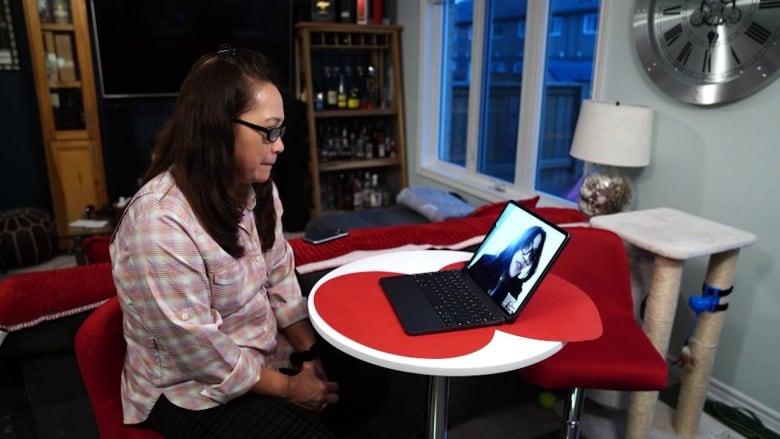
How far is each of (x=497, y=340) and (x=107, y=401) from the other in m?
0.79

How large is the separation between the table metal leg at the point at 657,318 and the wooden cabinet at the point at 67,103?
3.61 m

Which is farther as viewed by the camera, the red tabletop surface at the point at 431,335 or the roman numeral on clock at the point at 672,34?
the roman numeral on clock at the point at 672,34

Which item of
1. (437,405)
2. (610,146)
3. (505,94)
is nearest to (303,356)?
(437,405)

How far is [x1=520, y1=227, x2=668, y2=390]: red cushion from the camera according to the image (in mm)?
1355

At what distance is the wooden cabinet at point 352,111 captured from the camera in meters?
4.09

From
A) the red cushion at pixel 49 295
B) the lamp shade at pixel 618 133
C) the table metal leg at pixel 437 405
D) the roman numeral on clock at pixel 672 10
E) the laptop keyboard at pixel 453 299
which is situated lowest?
the table metal leg at pixel 437 405

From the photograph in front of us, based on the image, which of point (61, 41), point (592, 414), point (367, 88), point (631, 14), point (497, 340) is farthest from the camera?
point (367, 88)

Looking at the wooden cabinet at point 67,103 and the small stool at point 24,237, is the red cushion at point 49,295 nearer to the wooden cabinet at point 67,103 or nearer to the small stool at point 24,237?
the small stool at point 24,237

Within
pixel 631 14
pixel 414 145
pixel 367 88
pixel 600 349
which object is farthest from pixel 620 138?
pixel 367 88

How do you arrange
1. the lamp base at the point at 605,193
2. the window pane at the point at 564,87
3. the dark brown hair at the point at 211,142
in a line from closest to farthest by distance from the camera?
1. the dark brown hair at the point at 211,142
2. the lamp base at the point at 605,193
3. the window pane at the point at 564,87

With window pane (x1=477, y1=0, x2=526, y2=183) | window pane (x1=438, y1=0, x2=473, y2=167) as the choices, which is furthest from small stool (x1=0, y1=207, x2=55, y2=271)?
window pane (x1=477, y1=0, x2=526, y2=183)

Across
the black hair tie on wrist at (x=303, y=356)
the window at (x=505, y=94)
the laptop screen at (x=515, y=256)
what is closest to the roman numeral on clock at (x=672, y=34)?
the window at (x=505, y=94)

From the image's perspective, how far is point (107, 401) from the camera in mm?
1122

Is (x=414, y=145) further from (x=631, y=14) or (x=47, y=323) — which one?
(x=47, y=323)
